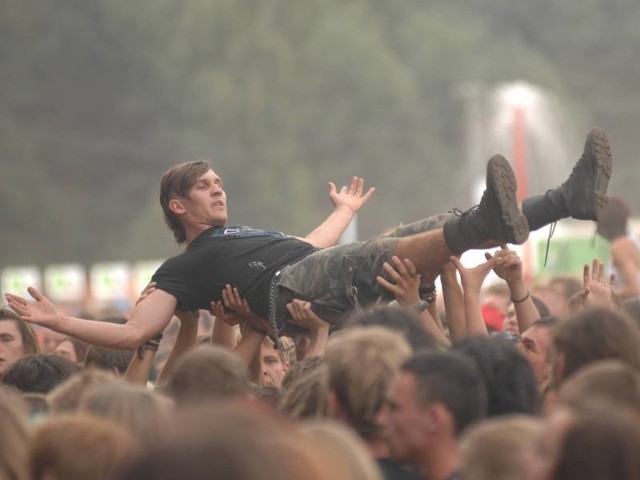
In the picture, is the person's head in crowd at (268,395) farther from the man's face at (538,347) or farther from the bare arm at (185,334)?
the bare arm at (185,334)

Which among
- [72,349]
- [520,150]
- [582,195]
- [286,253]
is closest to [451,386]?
[582,195]

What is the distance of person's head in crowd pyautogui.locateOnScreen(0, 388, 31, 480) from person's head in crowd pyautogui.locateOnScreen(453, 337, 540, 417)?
1396 millimetres

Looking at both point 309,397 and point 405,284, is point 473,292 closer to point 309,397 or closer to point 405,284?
point 405,284

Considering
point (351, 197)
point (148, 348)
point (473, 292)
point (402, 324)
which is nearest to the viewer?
point (402, 324)

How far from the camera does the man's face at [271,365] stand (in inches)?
339

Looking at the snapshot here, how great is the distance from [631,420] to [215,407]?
976 millimetres

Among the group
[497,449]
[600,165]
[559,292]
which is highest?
[600,165]

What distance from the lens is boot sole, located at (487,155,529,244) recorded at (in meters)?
7.22

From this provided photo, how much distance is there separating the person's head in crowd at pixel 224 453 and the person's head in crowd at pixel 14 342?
544 centimetres

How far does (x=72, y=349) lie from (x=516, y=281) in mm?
3036

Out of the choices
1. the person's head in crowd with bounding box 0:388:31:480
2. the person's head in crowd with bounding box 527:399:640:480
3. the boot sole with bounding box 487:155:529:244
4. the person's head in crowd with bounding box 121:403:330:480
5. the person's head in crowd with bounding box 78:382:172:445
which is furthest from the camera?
the boot sole with bounding box 487:155:529:244

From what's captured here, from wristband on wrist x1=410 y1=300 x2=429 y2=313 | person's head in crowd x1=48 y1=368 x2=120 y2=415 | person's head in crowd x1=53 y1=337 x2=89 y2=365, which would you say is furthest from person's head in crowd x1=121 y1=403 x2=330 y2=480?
person's head in crowd x1=53 y1=337 x2=89 y2=365

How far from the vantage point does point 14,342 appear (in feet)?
28.2

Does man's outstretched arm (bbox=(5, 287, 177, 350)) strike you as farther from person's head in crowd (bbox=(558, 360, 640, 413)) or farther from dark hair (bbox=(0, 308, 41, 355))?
person's head in crowd (bbox=(558, 360, 640, 413))
